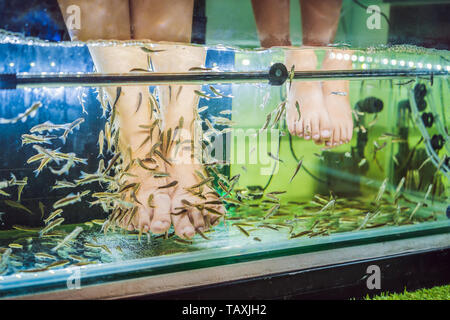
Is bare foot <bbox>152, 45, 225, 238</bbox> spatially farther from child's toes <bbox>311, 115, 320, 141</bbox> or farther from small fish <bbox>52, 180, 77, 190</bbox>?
child's toes <bbox>311, 115, 320, 141</bbox>

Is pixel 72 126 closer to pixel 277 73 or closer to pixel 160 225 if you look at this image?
pixel 160 225

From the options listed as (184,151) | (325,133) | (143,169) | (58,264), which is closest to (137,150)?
A: (143,169)

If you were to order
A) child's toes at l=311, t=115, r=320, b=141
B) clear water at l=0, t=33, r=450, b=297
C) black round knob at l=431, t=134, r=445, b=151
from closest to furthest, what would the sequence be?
clear water at l=0, t=33, r=450, b=297
child's toes at l=311, t=115, r=320, b=141
black round knob at l=431, t=134, r=445, b=151

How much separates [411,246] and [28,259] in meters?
1.76

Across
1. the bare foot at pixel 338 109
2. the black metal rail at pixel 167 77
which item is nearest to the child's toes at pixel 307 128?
the bare foot at pixel 338 109

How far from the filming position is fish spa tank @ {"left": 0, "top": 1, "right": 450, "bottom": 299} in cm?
149

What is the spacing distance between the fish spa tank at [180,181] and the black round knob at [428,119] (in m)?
0.81

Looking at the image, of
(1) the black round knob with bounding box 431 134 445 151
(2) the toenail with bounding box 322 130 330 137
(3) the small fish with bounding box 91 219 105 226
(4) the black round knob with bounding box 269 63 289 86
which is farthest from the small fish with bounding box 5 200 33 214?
(1) the black round knob with bounding box 431 134 445 151

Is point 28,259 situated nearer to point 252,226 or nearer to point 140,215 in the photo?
point 140,215

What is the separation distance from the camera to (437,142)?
9.56ft

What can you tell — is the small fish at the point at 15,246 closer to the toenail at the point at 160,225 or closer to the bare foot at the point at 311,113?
the toenail at the point at 160,225

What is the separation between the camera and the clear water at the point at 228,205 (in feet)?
5.11

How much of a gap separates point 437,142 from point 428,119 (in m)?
0.22

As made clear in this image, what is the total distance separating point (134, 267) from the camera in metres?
1.50
